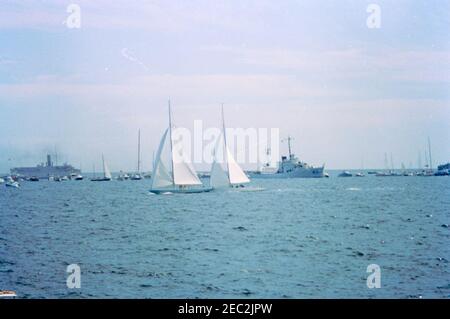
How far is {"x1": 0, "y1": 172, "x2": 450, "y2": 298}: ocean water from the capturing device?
17.8 metres

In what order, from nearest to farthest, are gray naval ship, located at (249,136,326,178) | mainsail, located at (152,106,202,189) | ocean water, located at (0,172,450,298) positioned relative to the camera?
ocean water, located at (0,172,450,298), mainsail, located at (152,106,202,189), gray naval ship, located at (249,136,326,178)

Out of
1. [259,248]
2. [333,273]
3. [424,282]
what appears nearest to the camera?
[424,282]

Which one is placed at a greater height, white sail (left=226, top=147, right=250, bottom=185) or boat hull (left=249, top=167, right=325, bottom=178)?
white sail (left=226, top=147, right=250, bottom=185)

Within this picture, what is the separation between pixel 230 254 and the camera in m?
24.3

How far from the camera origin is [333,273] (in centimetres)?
1986

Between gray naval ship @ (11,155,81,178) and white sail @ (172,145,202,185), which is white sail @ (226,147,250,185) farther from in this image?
gray naval ship @ (11,155,81,178)

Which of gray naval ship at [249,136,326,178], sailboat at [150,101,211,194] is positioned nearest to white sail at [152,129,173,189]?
sailboat at [150,101,211,194]

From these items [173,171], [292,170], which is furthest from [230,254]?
[292,170]

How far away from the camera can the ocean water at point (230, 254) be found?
1784 centimetres

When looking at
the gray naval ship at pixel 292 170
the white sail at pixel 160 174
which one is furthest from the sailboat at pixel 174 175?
the gray naval ship at pixel 292 170

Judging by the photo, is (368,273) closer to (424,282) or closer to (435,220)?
(424,282)

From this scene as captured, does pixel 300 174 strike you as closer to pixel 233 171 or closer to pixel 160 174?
pixel 233 171
